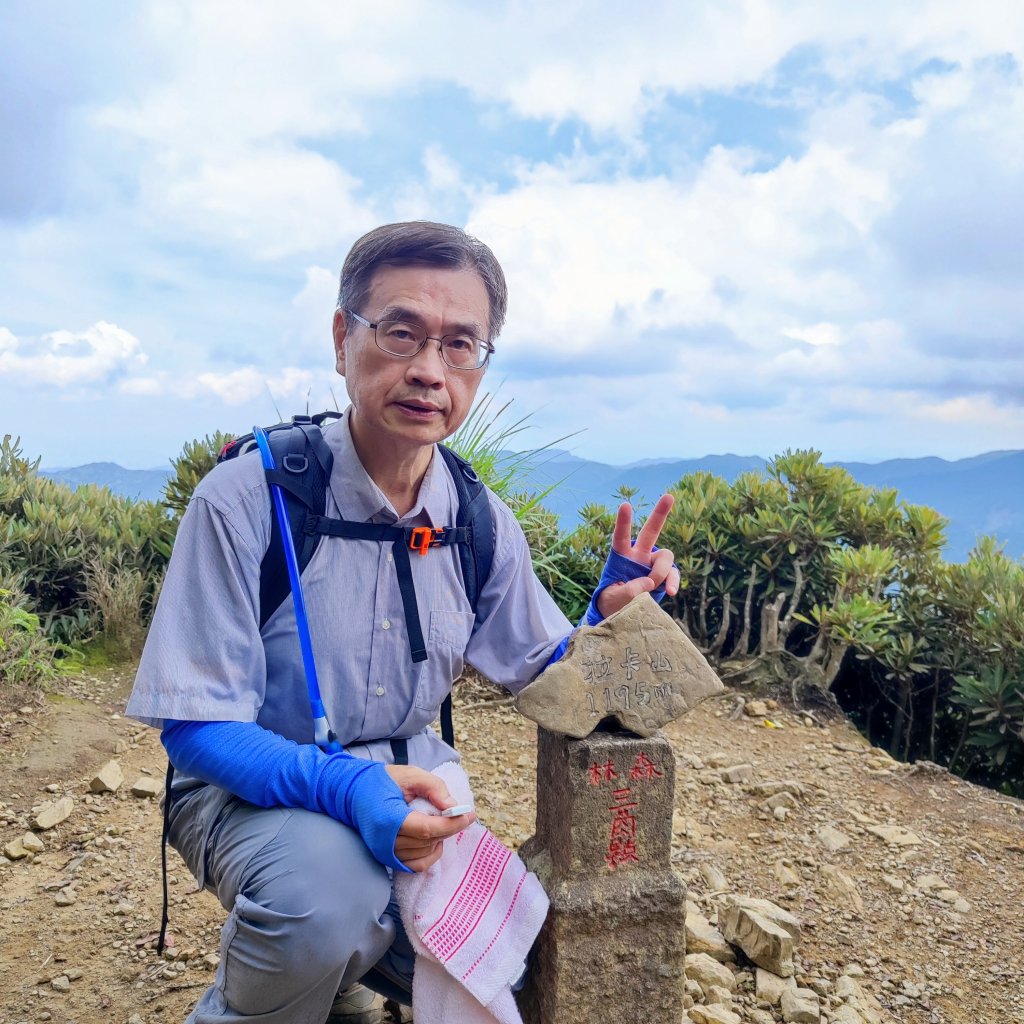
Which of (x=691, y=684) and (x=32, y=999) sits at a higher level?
(x=691, y=684)

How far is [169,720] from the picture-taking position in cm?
191

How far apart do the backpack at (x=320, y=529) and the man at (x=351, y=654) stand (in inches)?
1.1

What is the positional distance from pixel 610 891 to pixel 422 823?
2.13ft

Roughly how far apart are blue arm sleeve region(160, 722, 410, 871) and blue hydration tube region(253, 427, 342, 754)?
0.07 meters

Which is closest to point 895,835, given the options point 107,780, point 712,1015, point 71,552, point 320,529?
point 712,1015

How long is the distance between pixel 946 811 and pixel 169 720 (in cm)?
369

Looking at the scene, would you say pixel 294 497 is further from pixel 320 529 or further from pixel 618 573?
pixel 618 573

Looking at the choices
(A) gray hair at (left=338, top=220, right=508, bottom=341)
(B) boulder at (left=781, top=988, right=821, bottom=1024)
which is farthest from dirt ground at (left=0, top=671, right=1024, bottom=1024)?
(A) gray hair at (left=338, top=220, right=508, bottom=341)

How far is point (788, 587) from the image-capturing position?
577 centimetres

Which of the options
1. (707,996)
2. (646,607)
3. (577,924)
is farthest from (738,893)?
(646,607)

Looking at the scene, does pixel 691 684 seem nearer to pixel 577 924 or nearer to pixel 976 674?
pixel 577 924

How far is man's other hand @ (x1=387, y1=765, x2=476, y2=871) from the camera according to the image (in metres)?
1.82

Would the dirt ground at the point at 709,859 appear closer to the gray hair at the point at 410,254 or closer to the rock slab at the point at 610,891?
the rock slab at the point at 610,891

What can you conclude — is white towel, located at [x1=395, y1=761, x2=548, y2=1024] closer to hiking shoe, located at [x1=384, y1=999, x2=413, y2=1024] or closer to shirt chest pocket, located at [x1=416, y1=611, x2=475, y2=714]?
shirt chest pocket, located at [x1=416, y1=611, x2=475, y2=714]
